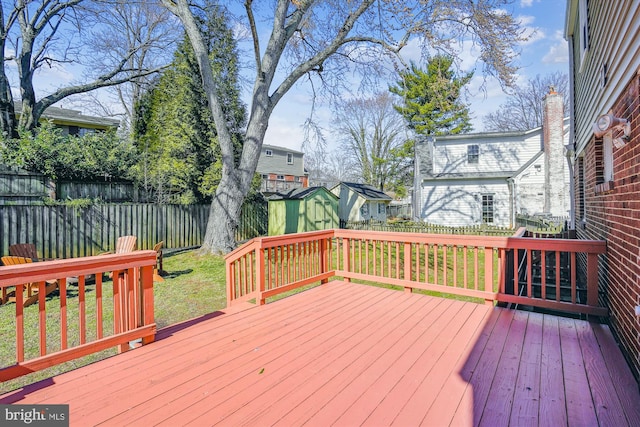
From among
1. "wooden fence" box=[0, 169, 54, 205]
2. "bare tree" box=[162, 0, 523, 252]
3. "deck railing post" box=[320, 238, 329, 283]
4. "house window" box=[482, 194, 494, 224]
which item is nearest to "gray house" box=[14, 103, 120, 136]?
"wooden fence" box=[0, 169, 54, 205]

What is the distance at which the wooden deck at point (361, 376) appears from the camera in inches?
79.0

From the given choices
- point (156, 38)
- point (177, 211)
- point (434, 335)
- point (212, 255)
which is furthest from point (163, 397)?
point (156, 38)

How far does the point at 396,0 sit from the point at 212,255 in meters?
8.06

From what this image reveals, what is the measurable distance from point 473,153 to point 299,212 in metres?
10.5

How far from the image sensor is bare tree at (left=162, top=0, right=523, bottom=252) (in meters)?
8.34

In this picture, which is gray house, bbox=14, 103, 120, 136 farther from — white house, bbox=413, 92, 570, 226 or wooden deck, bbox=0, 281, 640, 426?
wooden deck, bbox=0, 281, 640, 426

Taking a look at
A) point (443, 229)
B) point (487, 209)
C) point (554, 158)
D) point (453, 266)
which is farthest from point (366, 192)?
point (453, 266)

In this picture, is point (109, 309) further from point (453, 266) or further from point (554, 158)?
point (554, 158)

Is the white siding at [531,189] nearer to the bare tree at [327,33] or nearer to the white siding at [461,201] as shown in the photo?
the white siding at [461,201]

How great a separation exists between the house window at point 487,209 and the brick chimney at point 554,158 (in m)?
2.44

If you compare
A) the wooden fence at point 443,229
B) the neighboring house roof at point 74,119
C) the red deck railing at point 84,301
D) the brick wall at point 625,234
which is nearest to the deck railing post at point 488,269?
the brick wall at point 625,234

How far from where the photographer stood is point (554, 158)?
51.2ft

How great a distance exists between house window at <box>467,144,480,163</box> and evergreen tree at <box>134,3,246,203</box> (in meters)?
12.3

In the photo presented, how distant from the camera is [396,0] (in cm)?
828
